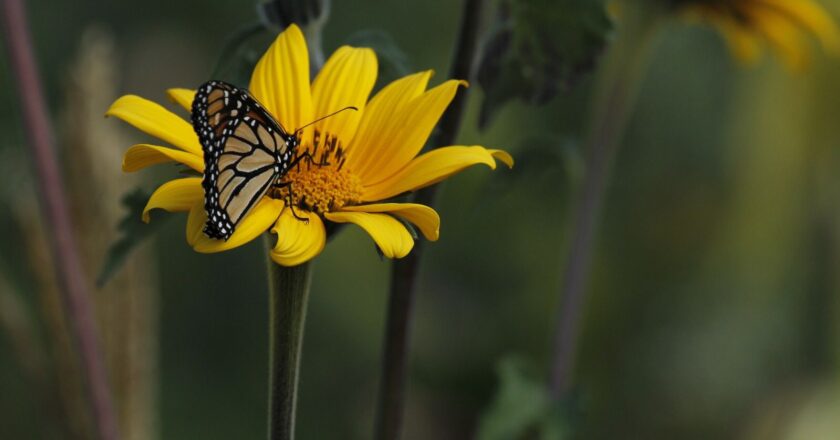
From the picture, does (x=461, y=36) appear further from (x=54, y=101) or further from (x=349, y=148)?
(x=54, y=101)

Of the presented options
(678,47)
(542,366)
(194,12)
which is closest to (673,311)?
(542,366)

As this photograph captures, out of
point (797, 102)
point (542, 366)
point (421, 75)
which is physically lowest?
point (542, 366)

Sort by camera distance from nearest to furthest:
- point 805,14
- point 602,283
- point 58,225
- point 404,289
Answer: point 404,289
point 58,225
point 805,14
point 602,283

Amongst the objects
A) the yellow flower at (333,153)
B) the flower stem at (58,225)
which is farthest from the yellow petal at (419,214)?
the flower stem at (58,225)

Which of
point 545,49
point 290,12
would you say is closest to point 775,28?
point 545,49

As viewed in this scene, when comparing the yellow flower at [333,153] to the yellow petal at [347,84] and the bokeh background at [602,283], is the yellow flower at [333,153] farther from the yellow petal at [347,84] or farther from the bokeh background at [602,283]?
the bokeh background at [602,283]

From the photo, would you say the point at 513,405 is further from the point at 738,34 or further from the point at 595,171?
the point at 738,34
